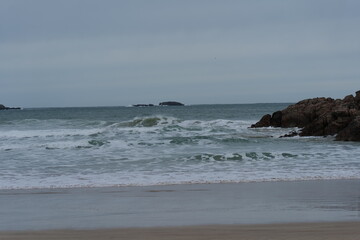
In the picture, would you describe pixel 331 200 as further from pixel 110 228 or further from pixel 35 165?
pixel 35 165

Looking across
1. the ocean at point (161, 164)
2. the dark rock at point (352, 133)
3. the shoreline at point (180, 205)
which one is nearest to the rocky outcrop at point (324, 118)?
the dark rock at point (352, 133)

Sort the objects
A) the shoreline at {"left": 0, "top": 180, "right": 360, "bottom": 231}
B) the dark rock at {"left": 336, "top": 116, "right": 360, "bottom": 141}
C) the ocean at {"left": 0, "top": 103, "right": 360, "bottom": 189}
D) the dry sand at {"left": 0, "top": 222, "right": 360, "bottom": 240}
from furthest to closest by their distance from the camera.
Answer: the dark rock at {"left": 336, "top": 116, "right": 360, "bottom": 141}, the ocean at {"left": 0, "top": 103, "right": 360, "bottom": 189}, the shoreline at {"left": 0, "top": 180, "right": 360, "bottom": 231}, the dry sand at {"left": 0, "top": 222, "right": 360, "bottom": 240}

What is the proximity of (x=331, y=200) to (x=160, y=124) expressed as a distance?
95.7 feet

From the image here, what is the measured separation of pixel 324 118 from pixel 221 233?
1881cm

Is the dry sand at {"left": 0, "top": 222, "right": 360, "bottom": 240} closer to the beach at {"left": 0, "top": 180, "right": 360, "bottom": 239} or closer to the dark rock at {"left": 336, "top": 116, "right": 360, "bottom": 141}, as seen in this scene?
the beach at {"left": 0, "top": 180, "right": 360, "bottom": 239}

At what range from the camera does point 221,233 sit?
19.6 ft

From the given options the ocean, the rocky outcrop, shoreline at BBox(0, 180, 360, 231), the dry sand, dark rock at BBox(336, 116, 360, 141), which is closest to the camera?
the dry sand

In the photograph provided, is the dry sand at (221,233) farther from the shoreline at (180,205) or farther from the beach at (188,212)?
the shoreline at (180,205)

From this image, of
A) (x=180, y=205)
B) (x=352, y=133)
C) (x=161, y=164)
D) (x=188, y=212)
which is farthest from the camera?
(x=352, y=133)

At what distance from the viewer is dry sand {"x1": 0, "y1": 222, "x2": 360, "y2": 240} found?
5.79 m

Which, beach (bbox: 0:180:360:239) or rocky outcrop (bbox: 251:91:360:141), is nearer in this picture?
Answer: beach (bbox: 0:180:360:239)

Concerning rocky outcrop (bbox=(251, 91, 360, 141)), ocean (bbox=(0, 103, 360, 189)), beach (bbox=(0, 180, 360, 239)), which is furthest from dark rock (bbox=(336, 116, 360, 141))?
beach (bbox=(0, 180, 360, 239))

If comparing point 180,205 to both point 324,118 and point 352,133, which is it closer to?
point 352,133

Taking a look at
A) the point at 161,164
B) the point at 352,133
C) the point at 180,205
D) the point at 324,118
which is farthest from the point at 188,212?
the point at 324,118
